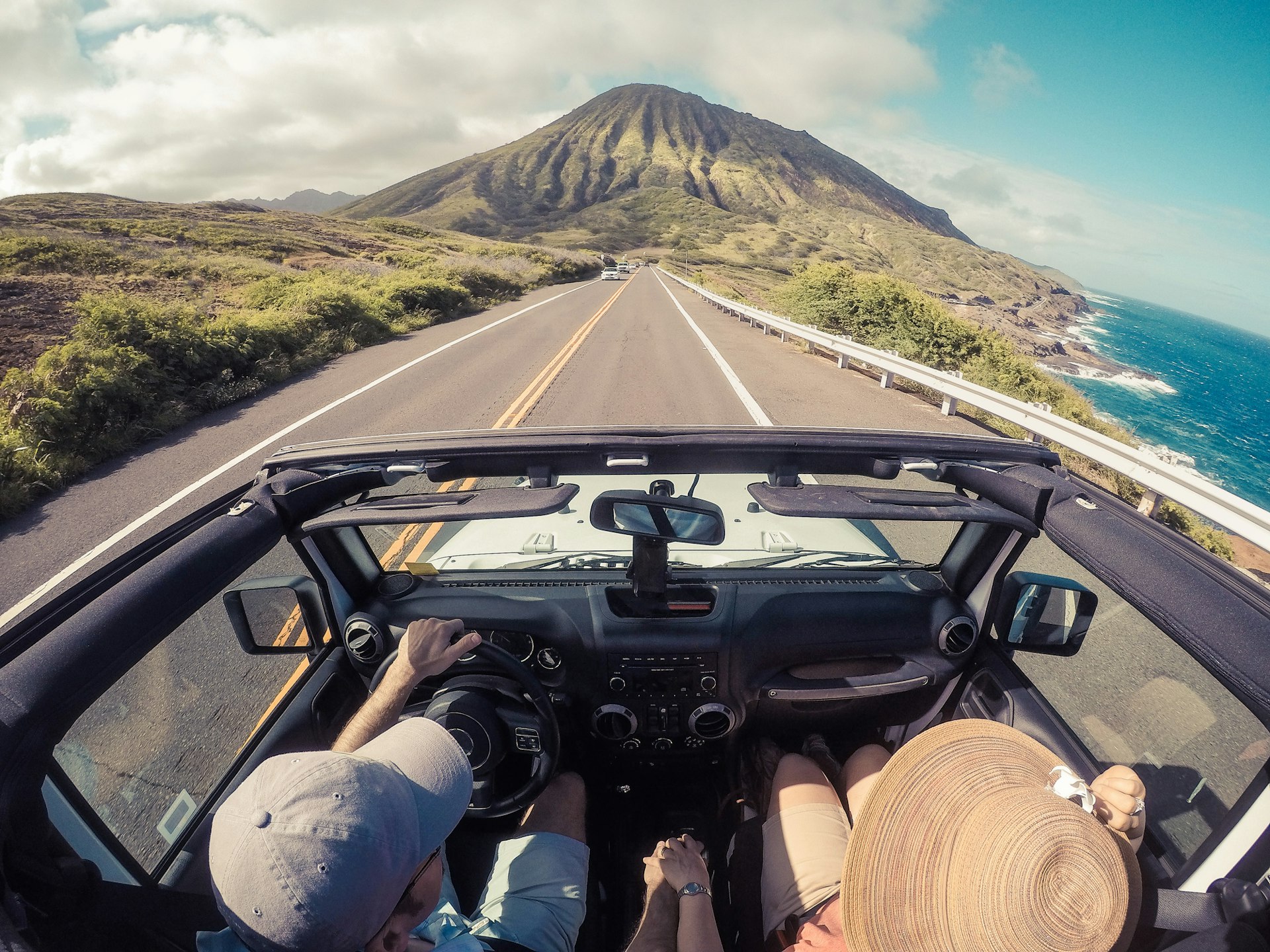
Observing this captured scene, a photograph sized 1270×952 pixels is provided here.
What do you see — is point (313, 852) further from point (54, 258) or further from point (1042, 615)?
point (54, 258)

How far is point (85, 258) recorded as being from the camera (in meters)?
23.6

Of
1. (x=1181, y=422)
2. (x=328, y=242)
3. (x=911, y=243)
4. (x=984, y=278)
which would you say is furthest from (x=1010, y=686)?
(x=911, y=243)

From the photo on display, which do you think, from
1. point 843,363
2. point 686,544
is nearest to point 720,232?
point 843,363

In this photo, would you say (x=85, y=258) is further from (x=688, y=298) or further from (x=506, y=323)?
(x=688, y=298)

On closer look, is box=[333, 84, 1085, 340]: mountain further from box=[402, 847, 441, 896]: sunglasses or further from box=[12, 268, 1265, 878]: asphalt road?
box=[402, 847, 441, 896]: sunglasses

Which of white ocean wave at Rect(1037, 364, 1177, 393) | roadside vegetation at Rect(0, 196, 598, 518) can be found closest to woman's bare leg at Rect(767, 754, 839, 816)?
roadside vegetation at Rect(0, 196, 598, 518)

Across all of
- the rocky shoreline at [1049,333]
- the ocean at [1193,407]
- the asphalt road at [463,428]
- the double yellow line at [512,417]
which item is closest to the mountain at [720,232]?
the rocky shoreline at [1049,333]

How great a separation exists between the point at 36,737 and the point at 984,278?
141 m

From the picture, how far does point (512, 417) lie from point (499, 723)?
7.04 m

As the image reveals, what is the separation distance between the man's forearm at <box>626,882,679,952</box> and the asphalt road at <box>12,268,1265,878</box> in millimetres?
1481

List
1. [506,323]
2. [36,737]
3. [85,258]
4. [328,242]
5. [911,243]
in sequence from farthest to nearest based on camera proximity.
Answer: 1. [911,243]
2. [328,242]
3. [85,258]
4. [506,323]
5. [36,737]

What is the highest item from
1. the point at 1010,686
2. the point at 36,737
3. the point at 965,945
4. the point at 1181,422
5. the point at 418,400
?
the point at 36,737

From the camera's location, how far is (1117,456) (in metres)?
5.41

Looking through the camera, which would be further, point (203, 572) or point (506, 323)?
point (506, 323)
